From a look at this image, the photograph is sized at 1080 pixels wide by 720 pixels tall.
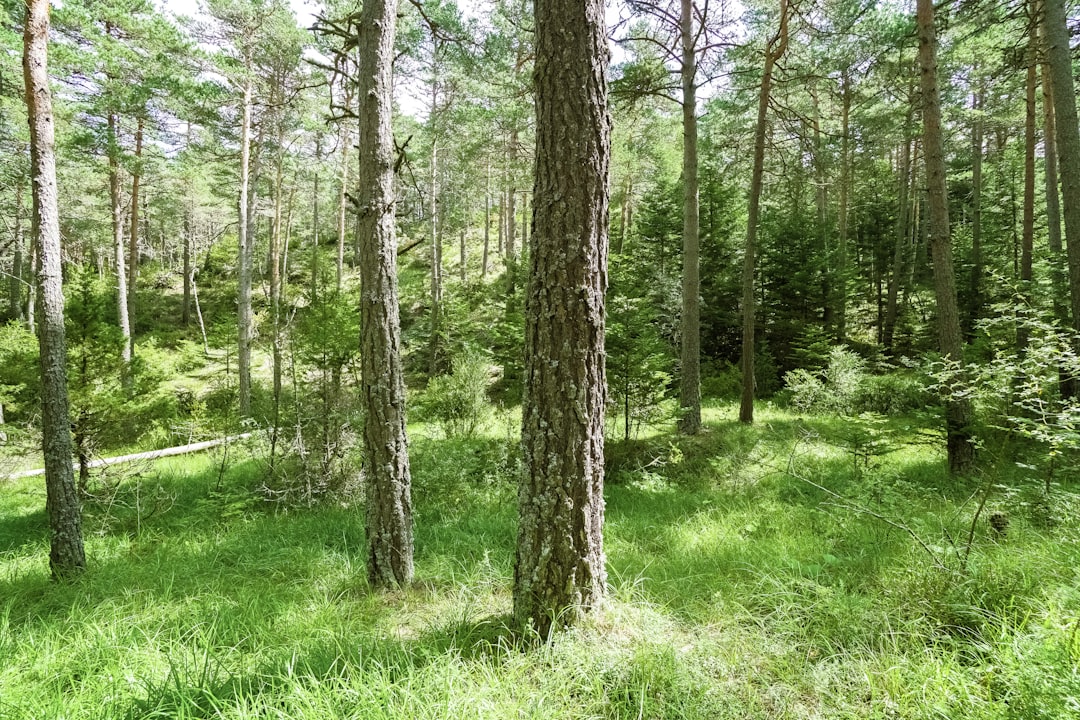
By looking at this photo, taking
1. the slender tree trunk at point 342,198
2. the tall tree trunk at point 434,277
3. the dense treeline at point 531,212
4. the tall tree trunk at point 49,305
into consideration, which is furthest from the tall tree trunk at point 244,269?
the tall tree trunk at point 49,305

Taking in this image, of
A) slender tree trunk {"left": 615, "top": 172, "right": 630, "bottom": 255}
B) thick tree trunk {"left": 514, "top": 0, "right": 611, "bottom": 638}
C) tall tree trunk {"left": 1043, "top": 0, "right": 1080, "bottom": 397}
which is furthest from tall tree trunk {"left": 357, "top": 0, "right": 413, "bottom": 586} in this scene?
slender tree trunk {"left": 615, "top": 172, "right": 630, "bottom": 255}

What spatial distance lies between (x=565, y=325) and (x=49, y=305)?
5.09 metres

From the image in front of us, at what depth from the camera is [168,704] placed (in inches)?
80.7

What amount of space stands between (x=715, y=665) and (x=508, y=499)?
13.9ft

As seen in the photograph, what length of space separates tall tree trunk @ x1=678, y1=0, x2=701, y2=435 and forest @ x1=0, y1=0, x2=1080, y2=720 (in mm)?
62

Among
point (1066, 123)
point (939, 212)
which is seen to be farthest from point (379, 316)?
point (1066, 123)

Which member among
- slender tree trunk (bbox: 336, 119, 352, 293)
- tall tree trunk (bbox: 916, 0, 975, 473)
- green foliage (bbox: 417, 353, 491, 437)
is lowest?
green foliage (bbox: 417, 353, 491, 437)

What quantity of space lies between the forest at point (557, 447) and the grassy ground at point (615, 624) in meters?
0.03

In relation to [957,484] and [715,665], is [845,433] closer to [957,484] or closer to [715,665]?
[957,484]

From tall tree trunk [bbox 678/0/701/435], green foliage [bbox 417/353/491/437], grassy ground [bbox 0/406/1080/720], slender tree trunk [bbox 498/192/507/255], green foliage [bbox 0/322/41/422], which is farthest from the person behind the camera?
slender tree trunk [bbox 498/192/507/255]

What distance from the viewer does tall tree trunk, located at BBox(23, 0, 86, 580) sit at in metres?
4.23

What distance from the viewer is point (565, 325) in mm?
2377

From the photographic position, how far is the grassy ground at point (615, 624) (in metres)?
1.98

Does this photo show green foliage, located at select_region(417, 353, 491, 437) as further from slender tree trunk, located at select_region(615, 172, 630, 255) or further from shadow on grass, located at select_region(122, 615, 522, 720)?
slender tree trunk, located at select_region(615, 172, 630, 255)
